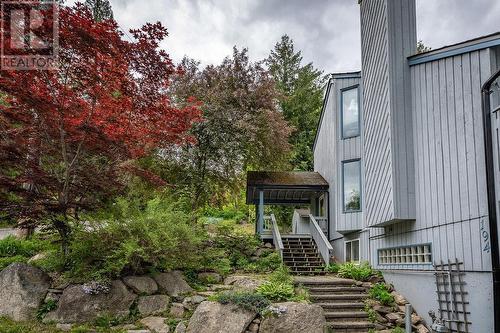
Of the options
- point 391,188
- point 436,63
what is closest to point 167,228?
point 391,188

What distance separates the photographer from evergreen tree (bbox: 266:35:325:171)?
977 inches

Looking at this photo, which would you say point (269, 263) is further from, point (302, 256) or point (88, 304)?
point (88, 304)

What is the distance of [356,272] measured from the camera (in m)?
9.40

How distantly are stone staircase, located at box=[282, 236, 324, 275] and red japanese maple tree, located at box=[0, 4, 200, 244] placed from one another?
18.5ft

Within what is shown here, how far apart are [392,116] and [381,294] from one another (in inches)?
153

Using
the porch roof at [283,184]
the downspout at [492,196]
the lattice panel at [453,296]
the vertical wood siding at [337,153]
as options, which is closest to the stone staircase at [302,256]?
the vertical wood siding at [337,153]

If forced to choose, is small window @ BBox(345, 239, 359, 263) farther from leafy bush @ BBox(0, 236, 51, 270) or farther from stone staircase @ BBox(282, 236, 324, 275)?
leafy bush @ BBox(0, 236, 51, 270)

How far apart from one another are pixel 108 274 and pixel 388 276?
6315 mm

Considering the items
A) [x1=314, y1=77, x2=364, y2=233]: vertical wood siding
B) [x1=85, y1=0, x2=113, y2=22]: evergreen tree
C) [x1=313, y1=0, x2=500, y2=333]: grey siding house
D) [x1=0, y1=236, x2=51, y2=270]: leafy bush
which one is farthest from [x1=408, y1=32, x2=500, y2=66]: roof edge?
[x1=85, y1=0, x2=113, y2=22]: evergreen tree

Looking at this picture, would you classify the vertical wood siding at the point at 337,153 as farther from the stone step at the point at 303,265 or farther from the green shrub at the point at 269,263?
the green shrub at the point at 269,263

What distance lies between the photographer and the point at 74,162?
772 cm

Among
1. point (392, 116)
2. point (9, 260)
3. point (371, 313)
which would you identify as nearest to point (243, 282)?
point (371, 313)

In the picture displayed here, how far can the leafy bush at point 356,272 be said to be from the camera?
934cm

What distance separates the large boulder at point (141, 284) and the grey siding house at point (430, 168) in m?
5.13
